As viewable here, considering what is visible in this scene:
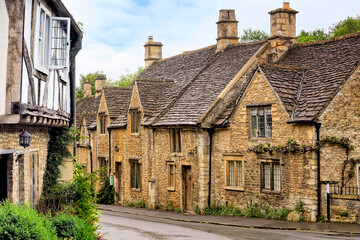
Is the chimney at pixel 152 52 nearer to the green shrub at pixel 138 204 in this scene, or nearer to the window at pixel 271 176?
the green shrub at pixel 138 204

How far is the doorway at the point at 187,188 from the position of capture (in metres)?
27.1

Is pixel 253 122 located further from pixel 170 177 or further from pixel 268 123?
pixel 170 177

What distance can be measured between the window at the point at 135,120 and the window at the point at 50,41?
15.2 meters

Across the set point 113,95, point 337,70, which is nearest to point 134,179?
→ point 113,95

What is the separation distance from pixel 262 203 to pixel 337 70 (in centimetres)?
645

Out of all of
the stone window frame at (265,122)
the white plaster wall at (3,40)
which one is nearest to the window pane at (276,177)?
the stone window frame at (265,122)

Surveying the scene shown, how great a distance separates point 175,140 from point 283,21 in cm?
819

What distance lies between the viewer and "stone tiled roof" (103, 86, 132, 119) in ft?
116

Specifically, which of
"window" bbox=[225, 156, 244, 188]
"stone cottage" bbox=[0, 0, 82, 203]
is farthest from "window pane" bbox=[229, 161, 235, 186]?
"stone cottage" bbox=[0, 0, 82, 203]

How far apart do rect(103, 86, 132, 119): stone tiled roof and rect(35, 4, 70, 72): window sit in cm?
1875

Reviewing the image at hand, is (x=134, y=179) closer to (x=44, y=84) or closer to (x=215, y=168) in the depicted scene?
(x=215, y=168)

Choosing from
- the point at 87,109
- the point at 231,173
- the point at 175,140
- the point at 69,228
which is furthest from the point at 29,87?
the point at 87,109

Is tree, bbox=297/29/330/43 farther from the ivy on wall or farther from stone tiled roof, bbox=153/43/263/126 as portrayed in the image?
the ivy on wall

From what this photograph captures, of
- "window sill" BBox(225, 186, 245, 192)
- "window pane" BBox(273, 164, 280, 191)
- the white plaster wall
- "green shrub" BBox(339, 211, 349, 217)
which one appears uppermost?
the white plaster wall
